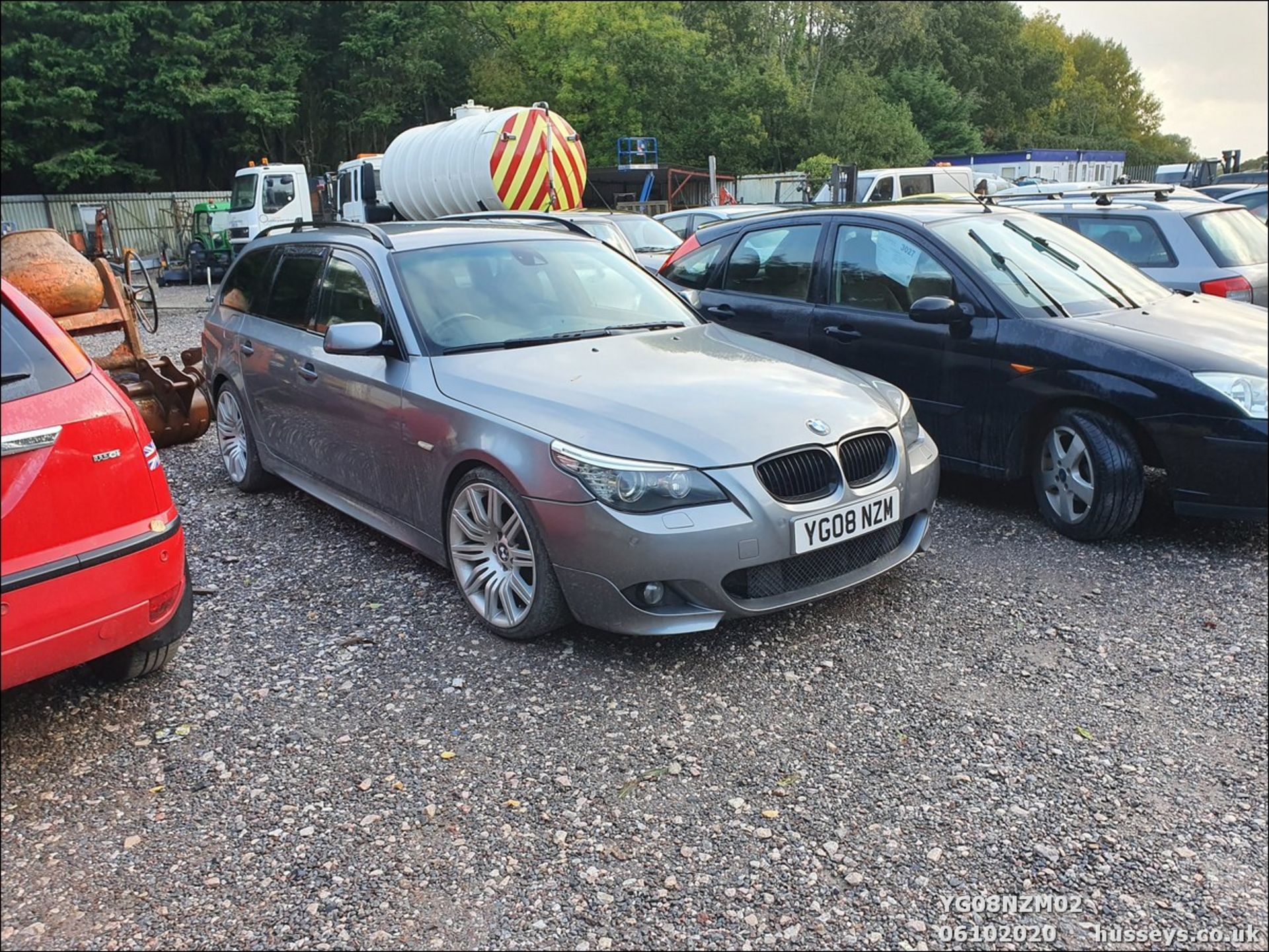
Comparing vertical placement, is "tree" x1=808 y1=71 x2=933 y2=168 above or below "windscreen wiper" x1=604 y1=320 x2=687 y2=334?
above

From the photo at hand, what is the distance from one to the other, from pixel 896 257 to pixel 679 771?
10.9 feet

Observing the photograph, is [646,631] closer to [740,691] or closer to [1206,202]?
[740,691]

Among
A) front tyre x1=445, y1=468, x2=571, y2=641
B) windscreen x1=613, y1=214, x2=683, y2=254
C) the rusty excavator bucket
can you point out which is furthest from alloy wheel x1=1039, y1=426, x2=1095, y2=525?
windscreen x1=613, y1=214, x2=683, y2=254

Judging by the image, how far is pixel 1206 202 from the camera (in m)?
5.12

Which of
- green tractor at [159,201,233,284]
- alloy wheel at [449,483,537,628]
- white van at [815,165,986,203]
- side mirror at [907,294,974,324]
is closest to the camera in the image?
side mirror at [907,294,974,324]

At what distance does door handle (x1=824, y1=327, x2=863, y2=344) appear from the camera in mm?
5414

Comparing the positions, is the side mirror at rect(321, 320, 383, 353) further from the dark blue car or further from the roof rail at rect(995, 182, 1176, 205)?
the roof rail at rect(995, 182, 1176, 205)

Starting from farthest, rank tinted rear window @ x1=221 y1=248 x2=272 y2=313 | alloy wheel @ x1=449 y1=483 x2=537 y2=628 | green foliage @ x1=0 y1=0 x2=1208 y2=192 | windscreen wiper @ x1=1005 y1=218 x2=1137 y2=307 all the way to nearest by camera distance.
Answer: green foliage @ x1=0 y1=0 x2=1208 y2=192 → tinted rear window @ x1=221 y1=248 x2=272 y2=313 → alloy wheel @ x1=449 y1=483 x2=537 y2=628 → windscreen wiper @ x1=1005 y1=218 x2=1137 y2=307

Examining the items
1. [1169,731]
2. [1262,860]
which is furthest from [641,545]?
[1262,860]

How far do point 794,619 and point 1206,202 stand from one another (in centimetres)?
320

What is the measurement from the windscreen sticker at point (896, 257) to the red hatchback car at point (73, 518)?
368 cm

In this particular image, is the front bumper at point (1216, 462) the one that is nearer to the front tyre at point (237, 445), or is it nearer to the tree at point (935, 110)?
the front tyre at point (237, 445)

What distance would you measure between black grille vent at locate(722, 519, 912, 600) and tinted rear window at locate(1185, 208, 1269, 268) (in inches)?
56.8

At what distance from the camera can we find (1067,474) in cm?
448
